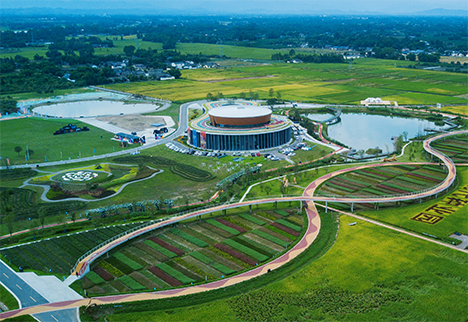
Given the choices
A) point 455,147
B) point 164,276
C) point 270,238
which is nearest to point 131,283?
point 164,276

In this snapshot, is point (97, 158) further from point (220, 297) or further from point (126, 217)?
point (220, 297)

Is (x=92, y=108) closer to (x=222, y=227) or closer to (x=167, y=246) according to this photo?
(x=222, y=227)

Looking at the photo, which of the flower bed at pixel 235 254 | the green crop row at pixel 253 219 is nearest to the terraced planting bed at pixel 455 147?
the green crop row at pixel 253 219

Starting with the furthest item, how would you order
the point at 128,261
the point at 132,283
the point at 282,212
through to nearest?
the point at 282,212
the point at 128,261
the point at 132,283

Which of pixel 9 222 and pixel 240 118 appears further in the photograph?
pixel 240 118

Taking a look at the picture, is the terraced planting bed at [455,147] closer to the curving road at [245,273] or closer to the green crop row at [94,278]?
the curving road at [245,273]

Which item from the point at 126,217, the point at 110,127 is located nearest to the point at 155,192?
the point at 126,217

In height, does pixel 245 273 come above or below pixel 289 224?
below
